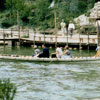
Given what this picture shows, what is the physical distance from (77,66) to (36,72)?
368 cm

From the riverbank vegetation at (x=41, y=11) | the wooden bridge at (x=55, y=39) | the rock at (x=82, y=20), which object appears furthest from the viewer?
the riverbank vegetation at (x=41, y=11)

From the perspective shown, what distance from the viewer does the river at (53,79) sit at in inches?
929

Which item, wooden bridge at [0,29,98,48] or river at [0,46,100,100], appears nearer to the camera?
river at [0,46,100,100]

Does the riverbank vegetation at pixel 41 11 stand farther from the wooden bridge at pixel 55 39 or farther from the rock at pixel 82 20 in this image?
the wooden bridge at pixel 55 39

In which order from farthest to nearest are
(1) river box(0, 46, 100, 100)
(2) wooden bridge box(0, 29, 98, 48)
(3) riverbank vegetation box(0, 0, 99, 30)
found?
(3) riverbank vegetation box(0, 0, 99, 30) < (2) wooden bridge box(0, 29, 98, 48) < (1) river box(0, 46, 100, 100)

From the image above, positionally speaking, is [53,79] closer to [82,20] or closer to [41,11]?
[82,20]

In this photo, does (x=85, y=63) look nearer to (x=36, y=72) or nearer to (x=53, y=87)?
(x=36, y=72)

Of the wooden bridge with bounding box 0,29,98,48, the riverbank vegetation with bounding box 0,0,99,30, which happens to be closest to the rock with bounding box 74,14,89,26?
the riverbank vegetation with bounding box 0,0,99,30

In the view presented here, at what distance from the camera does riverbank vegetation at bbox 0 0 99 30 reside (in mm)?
55969

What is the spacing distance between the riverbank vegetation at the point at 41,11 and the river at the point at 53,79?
66.3 ft

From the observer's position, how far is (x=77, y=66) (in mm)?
33875

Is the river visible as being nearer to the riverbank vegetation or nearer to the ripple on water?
the ripple on water

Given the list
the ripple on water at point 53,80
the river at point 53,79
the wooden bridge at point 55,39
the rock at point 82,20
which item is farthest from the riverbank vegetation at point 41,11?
the ripple on water at point 53,80

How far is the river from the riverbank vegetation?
20201 millimetres
